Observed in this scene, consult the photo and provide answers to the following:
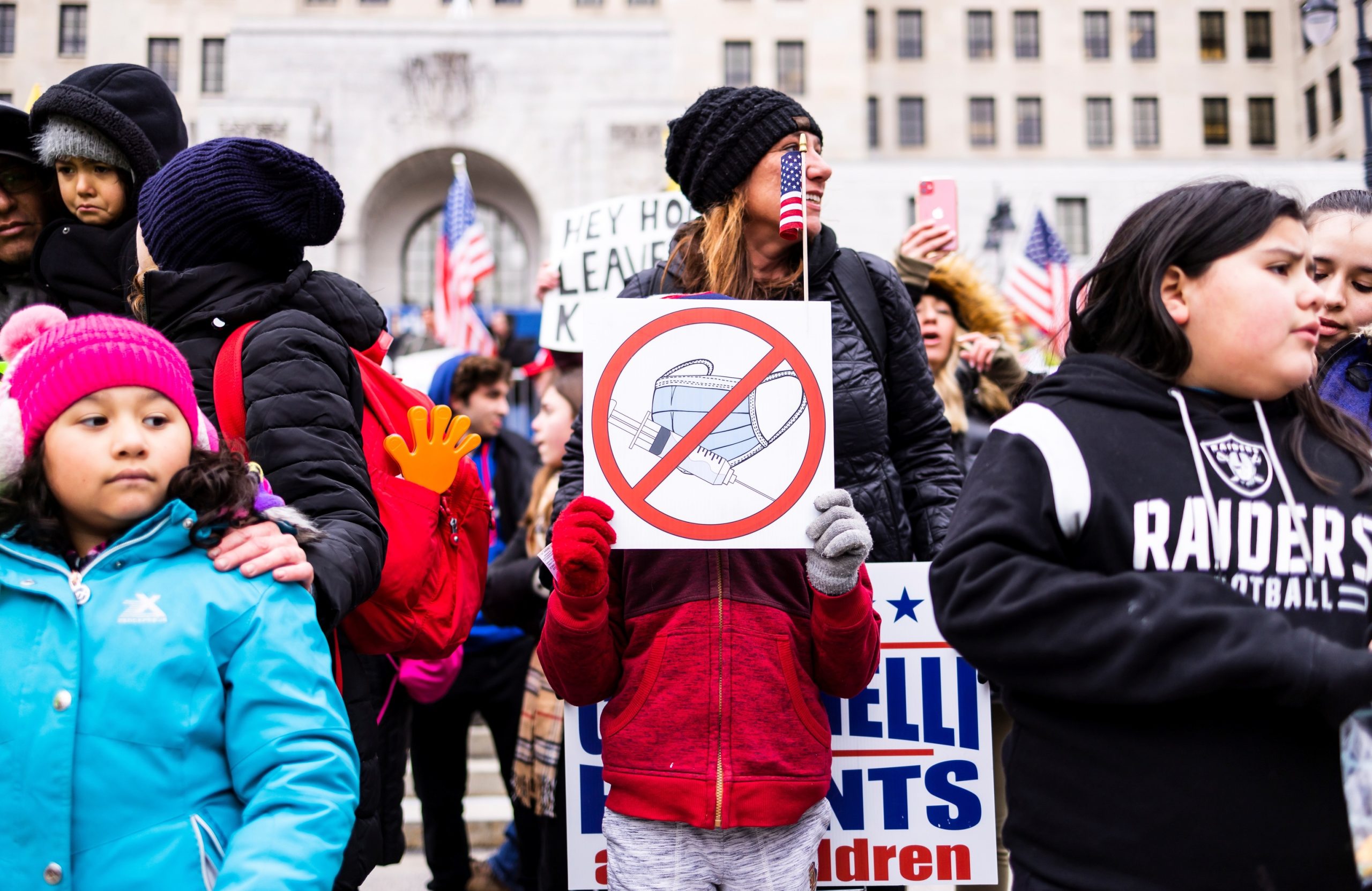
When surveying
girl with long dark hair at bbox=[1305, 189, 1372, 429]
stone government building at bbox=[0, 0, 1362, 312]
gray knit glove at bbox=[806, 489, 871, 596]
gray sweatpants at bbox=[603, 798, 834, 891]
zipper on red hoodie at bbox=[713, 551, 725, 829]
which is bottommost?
gray sweatpants at bbox=[603, 798, 834, 891]

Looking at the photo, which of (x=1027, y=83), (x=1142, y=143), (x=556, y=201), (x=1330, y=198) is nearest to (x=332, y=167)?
(x=556, y=201)

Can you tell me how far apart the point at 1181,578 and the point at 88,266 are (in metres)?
2.64

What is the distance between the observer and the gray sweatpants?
2389mm

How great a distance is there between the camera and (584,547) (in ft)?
7.47

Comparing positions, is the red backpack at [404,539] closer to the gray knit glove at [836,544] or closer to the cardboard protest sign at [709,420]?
the cardboard protest sign at [709,420]

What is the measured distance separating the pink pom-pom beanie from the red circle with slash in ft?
2.65

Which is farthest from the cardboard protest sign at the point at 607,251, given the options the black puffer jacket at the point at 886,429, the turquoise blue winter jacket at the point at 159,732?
the turquoise blue winter jacket at the point at 159,732

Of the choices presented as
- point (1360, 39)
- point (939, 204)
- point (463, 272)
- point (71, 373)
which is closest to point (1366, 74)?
point (1360, 39)

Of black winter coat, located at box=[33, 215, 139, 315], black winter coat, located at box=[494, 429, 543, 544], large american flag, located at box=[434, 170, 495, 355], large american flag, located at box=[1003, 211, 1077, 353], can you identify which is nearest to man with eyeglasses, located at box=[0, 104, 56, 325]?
black winter coat, located at box=[33, 215, 139, 315]

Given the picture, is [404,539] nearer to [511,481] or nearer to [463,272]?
[511,481]

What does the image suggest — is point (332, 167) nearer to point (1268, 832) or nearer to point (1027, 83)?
point (1027, 83)

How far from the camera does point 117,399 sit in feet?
6.58

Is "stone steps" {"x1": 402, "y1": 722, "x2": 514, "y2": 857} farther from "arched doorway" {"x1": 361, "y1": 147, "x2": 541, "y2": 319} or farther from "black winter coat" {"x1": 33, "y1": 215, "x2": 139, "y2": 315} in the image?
"arched doorway" {"x1": 361, "y1": 147, "x2": 541, "y2": 319}

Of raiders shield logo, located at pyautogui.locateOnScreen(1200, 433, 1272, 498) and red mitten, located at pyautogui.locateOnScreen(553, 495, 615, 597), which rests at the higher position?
raiders shield logo, located at pyautogui.locateOnScreen(1200, 433, 1272, 498)
